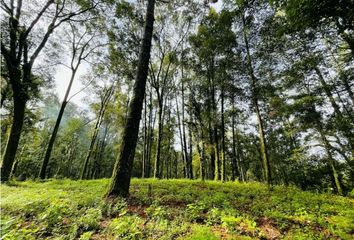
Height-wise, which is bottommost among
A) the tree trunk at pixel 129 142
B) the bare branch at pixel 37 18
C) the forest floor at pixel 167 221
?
the forest floor at pixel 167 221

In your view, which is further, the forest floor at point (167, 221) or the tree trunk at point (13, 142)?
the tree trunk at point (13, 142)

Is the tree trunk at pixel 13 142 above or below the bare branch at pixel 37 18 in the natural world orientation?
below

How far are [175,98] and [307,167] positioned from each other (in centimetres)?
1337

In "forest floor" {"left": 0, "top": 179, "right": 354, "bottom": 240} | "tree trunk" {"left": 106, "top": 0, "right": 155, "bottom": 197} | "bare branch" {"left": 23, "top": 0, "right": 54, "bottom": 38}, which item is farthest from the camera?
"bare branch" {"left": 23, "top": 0, "right": 54, "bottom": 38}

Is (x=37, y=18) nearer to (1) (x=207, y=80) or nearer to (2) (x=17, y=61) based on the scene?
(2) (x=17, y=61)

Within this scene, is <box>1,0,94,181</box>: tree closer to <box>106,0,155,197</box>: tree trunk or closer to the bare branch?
the bare branch

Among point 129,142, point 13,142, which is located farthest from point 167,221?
point 13,142

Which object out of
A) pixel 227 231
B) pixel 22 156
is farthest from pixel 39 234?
pixel 22 156

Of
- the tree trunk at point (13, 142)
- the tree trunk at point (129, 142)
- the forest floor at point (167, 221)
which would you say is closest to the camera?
the forest floor at point (167, 221)

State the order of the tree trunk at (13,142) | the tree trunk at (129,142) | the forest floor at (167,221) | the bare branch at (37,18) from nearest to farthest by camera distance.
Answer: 1. the forest floor at (167,221)
2. the tree trunk at (129,142)
3. the tree trunk at (13,142)
4. the bare branch at (37,18)

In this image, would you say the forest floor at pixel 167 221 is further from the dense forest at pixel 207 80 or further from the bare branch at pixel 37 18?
the bare branch at pixel 37 18

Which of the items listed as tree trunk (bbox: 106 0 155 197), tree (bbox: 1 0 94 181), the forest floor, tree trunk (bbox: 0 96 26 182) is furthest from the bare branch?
the forest floor

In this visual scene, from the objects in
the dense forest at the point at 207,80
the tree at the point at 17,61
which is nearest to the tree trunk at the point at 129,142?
the dense forest at the point at 207,80

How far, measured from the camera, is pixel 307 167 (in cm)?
1453
